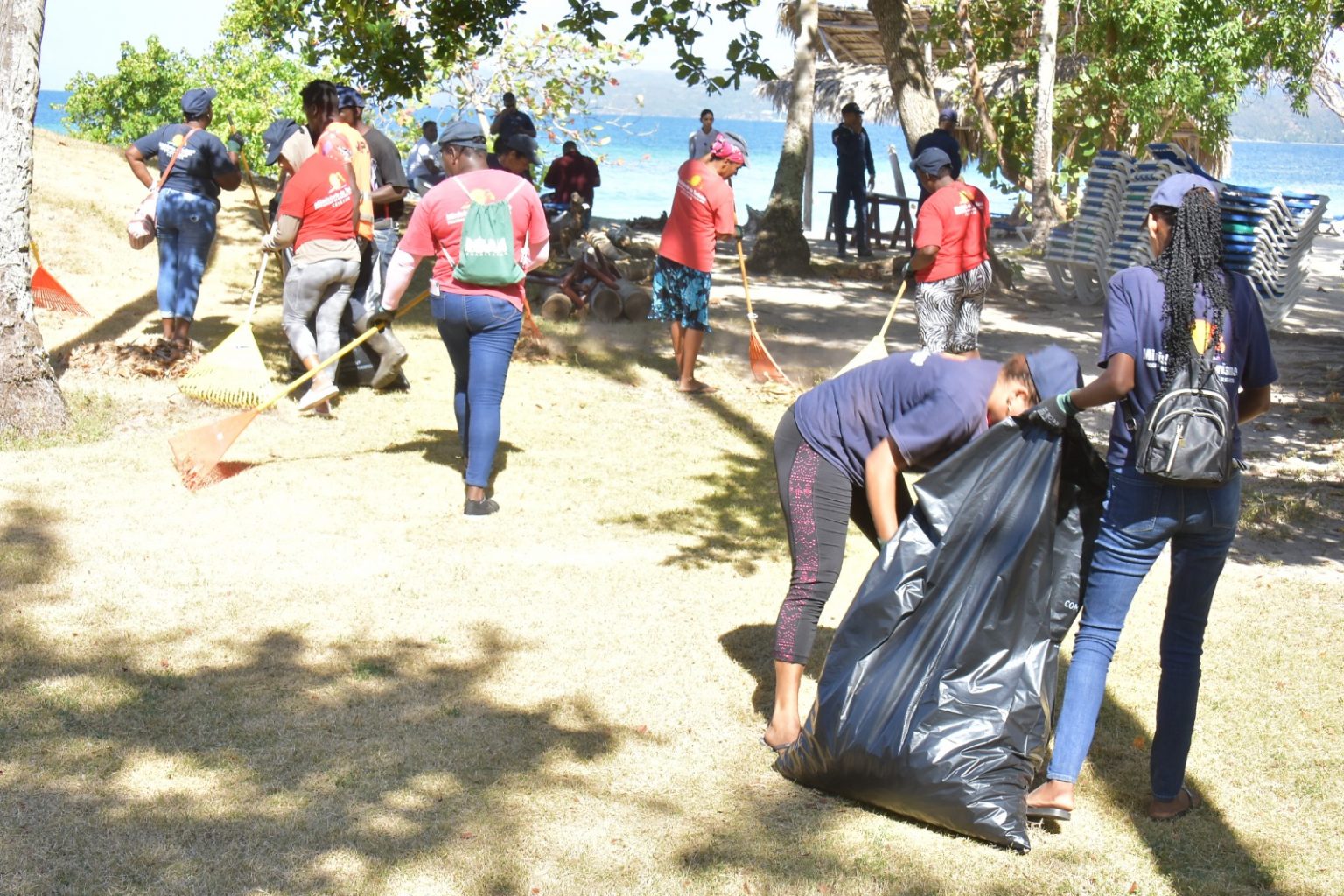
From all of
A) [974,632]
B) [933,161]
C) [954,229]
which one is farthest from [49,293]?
[974,632]

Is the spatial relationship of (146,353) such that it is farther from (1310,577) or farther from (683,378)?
(1310,577)

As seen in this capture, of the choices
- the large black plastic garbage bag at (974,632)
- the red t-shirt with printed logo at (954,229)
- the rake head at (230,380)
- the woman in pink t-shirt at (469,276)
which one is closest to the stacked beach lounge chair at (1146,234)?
the red t-shirt with printed logo at (954,229)

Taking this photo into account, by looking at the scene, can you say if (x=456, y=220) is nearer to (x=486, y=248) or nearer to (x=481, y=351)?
(x=486, y=248)

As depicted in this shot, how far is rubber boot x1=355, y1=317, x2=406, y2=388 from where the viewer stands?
325 inches

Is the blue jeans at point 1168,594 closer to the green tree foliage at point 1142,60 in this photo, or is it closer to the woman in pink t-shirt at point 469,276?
the woman in pink t-shirt at point 469,276

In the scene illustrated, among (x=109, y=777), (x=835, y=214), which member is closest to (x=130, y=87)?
(x=835, y=214)

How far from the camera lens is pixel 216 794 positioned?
3625mm

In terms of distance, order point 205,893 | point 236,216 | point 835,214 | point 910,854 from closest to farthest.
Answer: point 205,893 → point 910,854 → point 236,216 → point 835,214

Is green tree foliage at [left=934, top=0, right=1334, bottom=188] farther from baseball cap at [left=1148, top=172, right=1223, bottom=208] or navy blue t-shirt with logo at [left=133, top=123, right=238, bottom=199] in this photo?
baseball cap at [left=1148, top=172, right=1223, bottom=208]

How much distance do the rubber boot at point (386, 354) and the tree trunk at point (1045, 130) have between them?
369 inches

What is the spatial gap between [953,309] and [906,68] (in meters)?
6.00

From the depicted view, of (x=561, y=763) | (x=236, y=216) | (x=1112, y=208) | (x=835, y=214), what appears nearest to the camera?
(x=561, y=763)

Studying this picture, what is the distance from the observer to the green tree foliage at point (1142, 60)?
17141 millimetres

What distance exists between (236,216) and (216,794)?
1209cm
